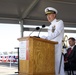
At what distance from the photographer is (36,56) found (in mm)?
3111

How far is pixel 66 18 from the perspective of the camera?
8219 mm

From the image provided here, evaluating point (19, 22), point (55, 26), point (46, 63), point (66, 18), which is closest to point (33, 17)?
point (19, 22)

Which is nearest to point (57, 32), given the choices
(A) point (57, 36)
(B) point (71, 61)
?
(A) point (57, 36)

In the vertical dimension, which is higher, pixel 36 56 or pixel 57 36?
pixel 57 36

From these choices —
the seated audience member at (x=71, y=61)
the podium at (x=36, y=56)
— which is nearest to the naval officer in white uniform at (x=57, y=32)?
the podium at (x=36, y=56)

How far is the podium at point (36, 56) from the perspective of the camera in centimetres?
308

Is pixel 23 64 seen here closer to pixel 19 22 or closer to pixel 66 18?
pixel 19 22

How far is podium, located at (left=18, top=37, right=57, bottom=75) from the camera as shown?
3080 millimetres

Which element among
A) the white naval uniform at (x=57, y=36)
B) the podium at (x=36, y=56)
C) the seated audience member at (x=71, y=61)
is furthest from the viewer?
the seated audience member at (x=71, y=61)

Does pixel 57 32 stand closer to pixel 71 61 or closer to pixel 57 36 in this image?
pixel 57 36

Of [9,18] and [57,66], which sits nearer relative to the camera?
[57,66]

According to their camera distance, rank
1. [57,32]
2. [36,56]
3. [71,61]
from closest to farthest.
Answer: [36,56], [57,32], [71,61]

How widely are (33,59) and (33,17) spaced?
486cm

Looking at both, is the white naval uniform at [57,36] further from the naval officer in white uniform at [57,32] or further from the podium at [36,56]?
the podium at [36,56]
